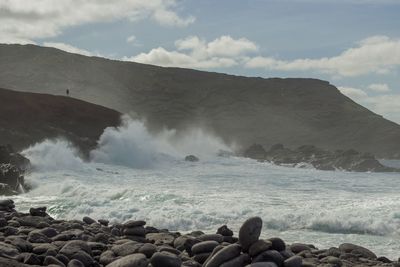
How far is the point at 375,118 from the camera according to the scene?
104 metres

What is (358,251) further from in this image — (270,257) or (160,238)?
(160,238)

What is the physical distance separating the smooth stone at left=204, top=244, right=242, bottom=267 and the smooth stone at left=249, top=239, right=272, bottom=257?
0.16 meters

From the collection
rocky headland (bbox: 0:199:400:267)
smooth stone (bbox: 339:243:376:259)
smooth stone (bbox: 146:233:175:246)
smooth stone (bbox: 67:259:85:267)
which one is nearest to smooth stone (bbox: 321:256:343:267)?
rocky headland (bbox: 0:199:400:267)

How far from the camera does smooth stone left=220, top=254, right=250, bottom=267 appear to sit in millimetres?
6113

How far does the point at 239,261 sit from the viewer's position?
616cm

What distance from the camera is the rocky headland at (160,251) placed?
19.6 feet

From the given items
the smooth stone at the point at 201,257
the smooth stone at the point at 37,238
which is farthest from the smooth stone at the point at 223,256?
the smooth stone at the point at 37,238

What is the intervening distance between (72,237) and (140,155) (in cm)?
2567

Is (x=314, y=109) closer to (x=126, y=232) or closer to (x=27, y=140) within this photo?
(x=27, y=140)

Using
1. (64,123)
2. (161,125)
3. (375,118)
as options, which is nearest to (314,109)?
(375,118)

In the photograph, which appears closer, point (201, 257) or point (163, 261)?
point (163, 261)

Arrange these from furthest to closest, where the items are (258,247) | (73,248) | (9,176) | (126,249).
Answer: (9,176), (126,249), (73,248), (258,247)

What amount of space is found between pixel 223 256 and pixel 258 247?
0.42m

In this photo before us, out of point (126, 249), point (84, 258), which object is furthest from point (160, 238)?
point (84, 258)
